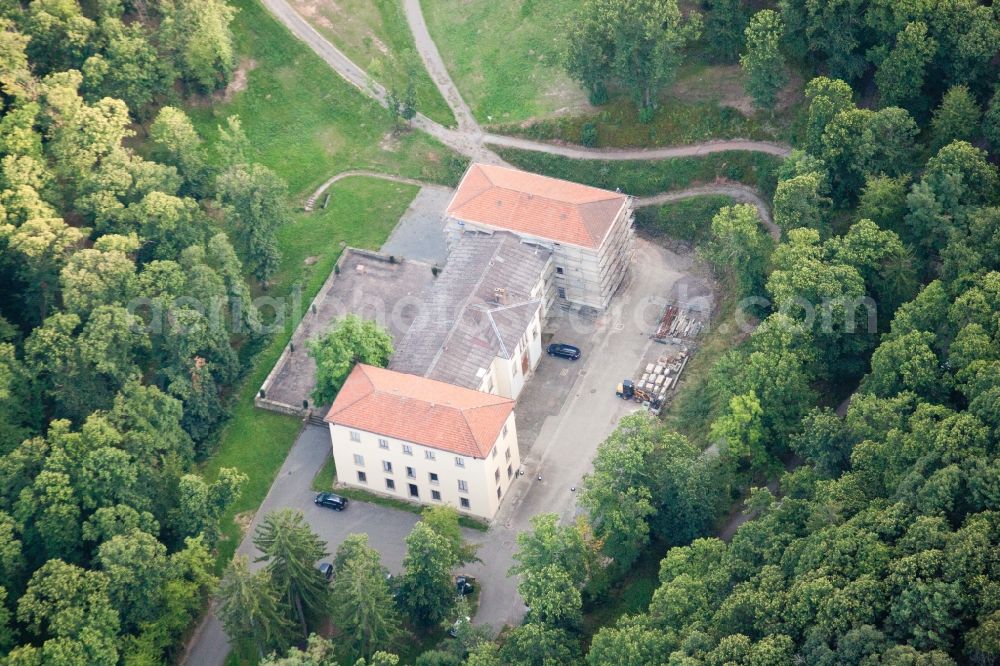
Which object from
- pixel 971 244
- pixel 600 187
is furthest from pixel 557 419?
pixel 971 244

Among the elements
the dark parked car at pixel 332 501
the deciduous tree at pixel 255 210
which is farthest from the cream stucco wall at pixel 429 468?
the deciduous tree at pixel 255 210

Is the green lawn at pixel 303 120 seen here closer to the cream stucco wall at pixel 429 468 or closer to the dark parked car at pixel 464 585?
the cream stucco wall at pixel 429 468

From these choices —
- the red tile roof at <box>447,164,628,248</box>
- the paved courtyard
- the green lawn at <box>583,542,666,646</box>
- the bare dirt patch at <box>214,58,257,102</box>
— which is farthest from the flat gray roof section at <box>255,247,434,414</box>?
the green lawn at <box>583,542,666,646</box>

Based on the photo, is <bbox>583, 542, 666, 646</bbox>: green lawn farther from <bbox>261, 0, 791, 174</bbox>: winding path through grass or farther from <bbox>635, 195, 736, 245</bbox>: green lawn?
<bbox>261, 0, 791, 174</bbox>: winding path through grass

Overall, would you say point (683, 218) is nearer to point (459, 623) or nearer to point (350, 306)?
A: point (350, 306)

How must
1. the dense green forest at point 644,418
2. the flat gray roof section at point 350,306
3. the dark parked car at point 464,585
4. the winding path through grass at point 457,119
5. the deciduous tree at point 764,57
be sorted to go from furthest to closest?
the winding path through grass at point 457,119
the flat gray roof section at point 350,306
the deciduous tree at point 764,57
the dark parked car at point 464,585
the dense green forest at point 644,418

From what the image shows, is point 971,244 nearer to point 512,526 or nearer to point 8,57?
point 512,526

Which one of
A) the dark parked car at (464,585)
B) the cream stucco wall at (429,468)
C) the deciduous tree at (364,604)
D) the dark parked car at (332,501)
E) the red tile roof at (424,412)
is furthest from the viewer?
the dark parked car at (332,501)
